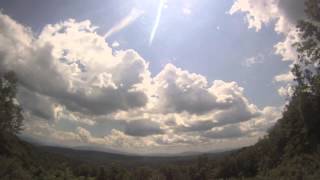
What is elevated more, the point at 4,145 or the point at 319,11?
the point at 319,11

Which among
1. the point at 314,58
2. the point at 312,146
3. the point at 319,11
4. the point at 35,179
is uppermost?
the point at 319,11

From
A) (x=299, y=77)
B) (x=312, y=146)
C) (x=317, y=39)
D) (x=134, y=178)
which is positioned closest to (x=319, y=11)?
(x=317, y=39)

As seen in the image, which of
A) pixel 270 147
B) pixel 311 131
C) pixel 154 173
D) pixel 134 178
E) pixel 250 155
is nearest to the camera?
pixel 311 131

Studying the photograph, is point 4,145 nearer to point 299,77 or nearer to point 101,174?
point 299,77

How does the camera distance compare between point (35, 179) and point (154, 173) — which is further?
point (154, 173)

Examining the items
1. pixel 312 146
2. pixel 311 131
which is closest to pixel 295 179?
pixel 312 146

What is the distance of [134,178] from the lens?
144 m

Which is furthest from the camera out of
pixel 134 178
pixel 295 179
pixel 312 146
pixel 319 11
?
pixel 134 178

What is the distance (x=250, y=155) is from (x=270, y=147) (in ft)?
122

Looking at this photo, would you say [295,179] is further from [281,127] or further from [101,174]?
[101,174]

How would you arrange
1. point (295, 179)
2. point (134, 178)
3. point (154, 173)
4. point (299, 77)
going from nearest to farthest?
point (295, 179) → point (299, 77) → point (134, 178) → point (154, 173)

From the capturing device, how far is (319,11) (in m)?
29.0

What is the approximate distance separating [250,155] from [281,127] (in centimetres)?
3916

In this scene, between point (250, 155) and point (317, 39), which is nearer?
point (317, 39)
